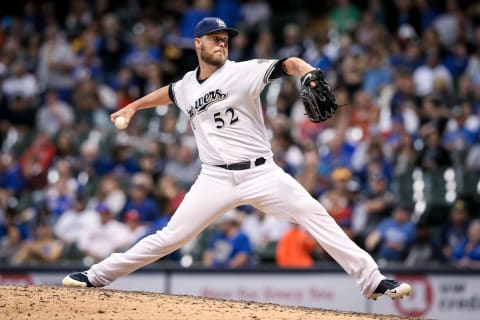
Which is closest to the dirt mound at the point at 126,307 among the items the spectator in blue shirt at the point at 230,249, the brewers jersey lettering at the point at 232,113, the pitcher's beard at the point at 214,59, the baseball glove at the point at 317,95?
the brewers jersey lettering at the point at 232,113

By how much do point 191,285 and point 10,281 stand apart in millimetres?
2181

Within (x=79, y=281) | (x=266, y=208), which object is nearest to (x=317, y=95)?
(x=266, y=208)

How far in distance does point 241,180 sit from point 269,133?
6.18 metres

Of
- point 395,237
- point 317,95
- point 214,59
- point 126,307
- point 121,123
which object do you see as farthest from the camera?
point 395,237

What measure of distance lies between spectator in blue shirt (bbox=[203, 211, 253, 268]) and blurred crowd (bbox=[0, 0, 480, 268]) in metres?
0.02

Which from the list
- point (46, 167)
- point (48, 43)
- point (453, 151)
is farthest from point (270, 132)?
point (48, 43)

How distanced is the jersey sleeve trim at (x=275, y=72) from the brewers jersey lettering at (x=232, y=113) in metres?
0.02

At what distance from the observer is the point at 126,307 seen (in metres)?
6.65

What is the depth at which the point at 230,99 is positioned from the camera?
6.86 m

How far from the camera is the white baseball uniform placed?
6.77 meters

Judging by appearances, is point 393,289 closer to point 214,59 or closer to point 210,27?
point 214,59

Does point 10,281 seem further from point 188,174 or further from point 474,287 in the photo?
point 474,287

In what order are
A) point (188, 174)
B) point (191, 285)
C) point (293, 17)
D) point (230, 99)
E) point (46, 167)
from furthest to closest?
1. point (293, 17)
2. point (46, 167)
3. point (188, 174)
4. point (191, 285)
5. point (230, 99)

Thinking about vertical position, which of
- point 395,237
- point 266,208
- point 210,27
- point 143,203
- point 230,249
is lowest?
point 230,249
